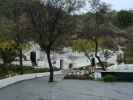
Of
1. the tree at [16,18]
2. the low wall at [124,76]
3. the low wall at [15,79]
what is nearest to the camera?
the low wall at [15,79]

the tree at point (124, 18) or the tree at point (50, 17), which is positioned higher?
the tree at point (124, 18)

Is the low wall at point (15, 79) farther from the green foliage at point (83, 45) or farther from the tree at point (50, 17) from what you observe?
the green foliage at point (83, 45)

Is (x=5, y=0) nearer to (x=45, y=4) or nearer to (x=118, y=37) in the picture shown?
(x=45, y=4)

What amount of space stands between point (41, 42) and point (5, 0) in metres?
7.24

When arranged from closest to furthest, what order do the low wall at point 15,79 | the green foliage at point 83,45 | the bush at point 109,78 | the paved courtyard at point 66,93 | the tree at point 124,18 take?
1. the paved courtyard at point 66,93
2. the low wall at point 15,79
3. the bush at point 109,78
4. the green foliage at point 83,45
5. the tree at point 124,18

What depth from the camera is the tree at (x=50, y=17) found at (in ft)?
108

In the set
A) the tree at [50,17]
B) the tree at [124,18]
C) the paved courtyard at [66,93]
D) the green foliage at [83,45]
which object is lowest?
A: the paved courtyard at [66,93]

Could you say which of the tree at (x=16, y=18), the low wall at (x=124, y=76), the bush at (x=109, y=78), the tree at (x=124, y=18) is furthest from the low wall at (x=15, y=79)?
the tree at (x=124, y=18)

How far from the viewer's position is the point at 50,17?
109 ft

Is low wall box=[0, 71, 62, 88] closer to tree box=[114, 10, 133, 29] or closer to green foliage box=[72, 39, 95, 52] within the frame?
green foliage box=[72, 39, 95, 52]

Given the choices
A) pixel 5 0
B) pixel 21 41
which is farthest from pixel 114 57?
pixel 5 0

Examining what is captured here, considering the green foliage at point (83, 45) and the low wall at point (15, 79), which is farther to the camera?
the green foliage at point (83, 45)

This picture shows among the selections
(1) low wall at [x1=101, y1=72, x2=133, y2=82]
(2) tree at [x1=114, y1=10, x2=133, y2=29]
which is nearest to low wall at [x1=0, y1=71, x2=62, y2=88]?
(1) low wall at [x1=101, y1=72, x2=133, y2=82]

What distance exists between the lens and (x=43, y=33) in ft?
109
